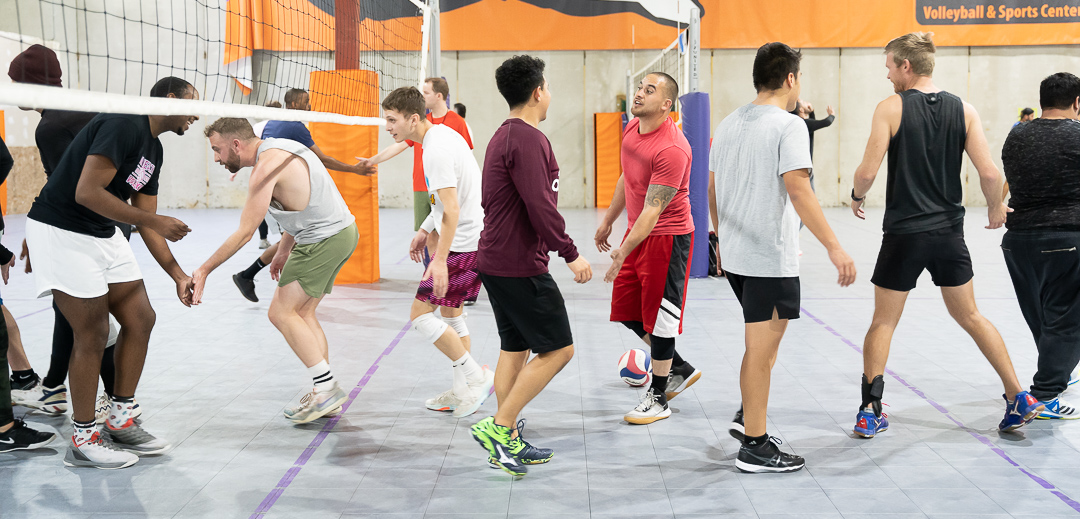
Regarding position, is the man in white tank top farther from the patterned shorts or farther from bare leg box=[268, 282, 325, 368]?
the patterned shorts

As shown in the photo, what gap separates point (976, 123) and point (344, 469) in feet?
9.26

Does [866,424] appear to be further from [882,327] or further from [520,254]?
[520,254]

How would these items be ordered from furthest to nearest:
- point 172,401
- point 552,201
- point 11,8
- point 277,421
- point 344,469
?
point 11,8
point 172,401
point 277,421
point 344,469
point 552,201

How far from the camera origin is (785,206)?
287 cm

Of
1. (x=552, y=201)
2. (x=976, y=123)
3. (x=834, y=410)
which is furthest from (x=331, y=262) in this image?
(x=976, y=123)

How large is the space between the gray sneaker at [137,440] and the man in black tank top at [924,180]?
281cm

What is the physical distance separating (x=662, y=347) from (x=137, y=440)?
7.24ft

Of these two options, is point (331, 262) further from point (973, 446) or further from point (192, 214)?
point (192, 214)

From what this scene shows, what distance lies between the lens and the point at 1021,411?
10.4 feet

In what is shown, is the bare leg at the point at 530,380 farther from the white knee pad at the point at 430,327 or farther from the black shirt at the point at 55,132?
the black shirt at the point at 55,132

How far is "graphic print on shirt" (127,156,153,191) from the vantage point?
2994 mm

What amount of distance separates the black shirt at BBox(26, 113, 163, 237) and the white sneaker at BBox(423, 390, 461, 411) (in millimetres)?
1528

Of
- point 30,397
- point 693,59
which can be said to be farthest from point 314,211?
point 693,59

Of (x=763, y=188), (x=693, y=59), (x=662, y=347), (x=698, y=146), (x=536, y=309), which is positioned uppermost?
(x=693, y=59)
